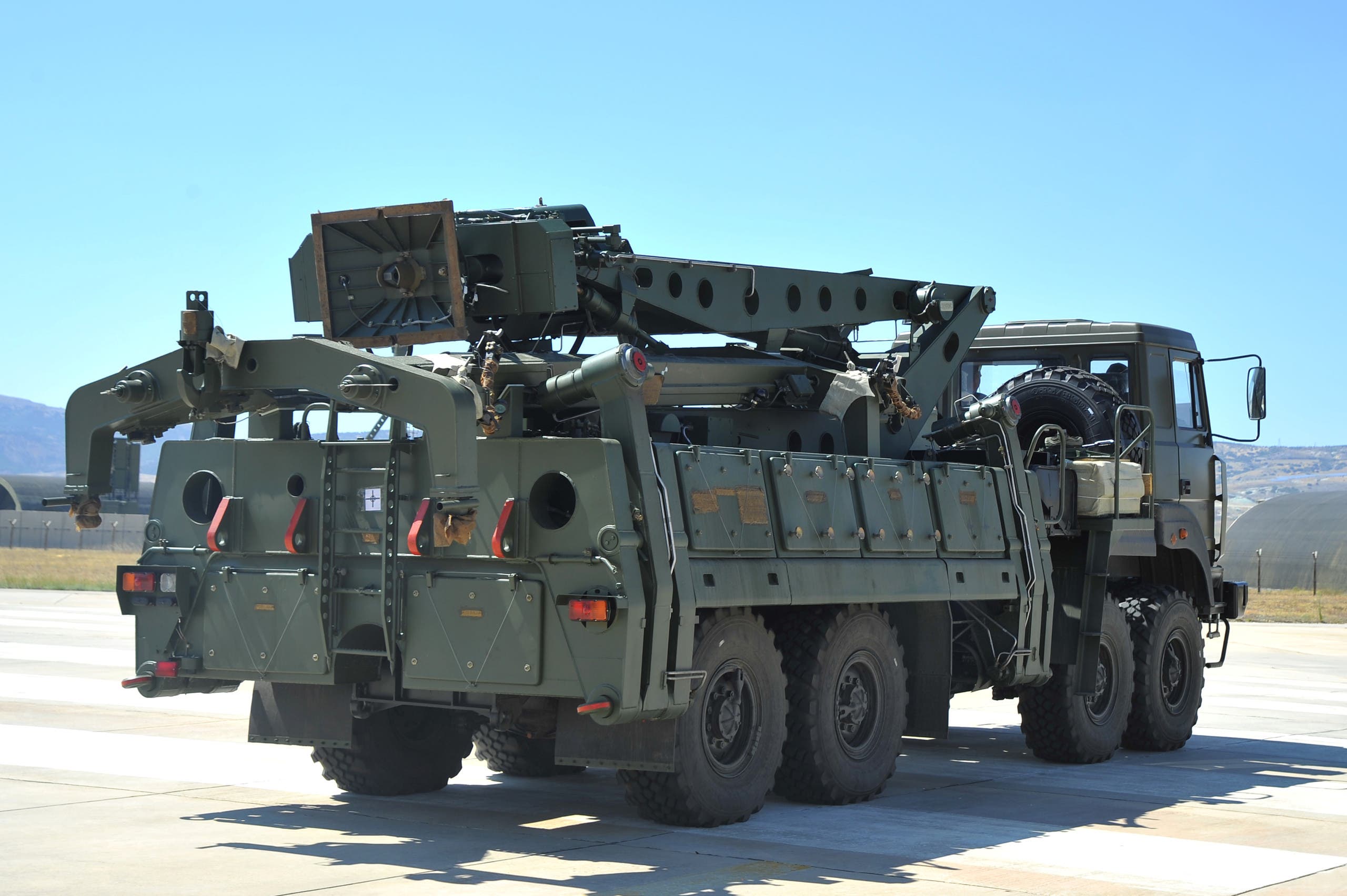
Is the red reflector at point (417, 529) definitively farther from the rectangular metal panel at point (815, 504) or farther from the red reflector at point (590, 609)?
the rectangular metal panel at point (815, 504)

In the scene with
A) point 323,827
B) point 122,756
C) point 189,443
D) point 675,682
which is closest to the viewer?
point 675,682

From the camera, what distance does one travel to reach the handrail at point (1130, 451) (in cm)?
1256

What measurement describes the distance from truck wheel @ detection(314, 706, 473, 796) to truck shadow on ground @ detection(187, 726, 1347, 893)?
11 cm

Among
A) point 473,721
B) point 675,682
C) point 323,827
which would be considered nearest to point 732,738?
point 675,682

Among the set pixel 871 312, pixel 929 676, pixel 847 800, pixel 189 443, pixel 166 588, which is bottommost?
pixel 847 800

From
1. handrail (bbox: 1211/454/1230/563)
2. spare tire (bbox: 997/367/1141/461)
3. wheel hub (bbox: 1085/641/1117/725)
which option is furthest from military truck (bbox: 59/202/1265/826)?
handrail (bbox: 1211/454/1230/563)

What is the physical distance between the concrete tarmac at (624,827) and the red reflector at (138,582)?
1286 millimetres

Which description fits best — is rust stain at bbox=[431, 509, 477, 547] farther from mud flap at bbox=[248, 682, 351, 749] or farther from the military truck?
mud flap at bbox=[248, 682, 351, 749]

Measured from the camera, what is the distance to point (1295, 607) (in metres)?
40.5

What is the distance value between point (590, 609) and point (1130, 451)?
665 centimetres

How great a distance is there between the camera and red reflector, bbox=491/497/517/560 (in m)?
8.62

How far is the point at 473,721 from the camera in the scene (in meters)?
9.97

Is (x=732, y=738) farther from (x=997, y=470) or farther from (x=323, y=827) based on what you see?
(x=997, y=470)

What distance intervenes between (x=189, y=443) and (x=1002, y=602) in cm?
566
